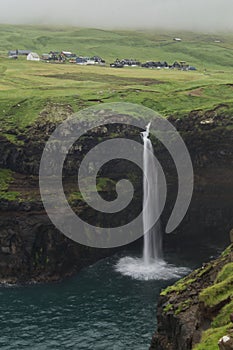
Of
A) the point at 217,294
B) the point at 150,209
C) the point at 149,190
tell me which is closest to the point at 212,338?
the point at 217,294

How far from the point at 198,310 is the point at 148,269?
4419cm

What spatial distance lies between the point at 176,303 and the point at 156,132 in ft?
171

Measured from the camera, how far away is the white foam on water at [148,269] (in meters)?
76.7

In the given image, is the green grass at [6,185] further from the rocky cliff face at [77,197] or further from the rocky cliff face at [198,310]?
the rocky cliff face at [198,310]

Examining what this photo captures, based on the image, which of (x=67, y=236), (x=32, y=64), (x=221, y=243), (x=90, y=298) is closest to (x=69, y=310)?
(x=90, y=298)

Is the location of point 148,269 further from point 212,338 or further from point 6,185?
point 212,338

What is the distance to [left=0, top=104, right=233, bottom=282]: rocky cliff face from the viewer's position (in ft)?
267

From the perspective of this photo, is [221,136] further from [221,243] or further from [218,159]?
[221,243]

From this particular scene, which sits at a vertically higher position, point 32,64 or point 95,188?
point 32,64

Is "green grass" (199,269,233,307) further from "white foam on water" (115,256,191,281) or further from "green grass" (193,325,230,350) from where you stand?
"white foam on water" (115,256,191,281)

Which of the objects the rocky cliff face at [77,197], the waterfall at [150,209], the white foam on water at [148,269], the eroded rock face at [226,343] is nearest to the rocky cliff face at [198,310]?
the eroded rock face at [226,343]

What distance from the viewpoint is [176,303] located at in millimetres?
42250

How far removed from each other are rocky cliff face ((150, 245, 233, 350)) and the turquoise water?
14.2 metres

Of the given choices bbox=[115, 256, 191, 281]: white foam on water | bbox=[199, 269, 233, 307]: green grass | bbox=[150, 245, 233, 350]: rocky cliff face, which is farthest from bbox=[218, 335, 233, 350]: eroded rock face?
bbox=[115, 256, 191, 281]: white foam on water
